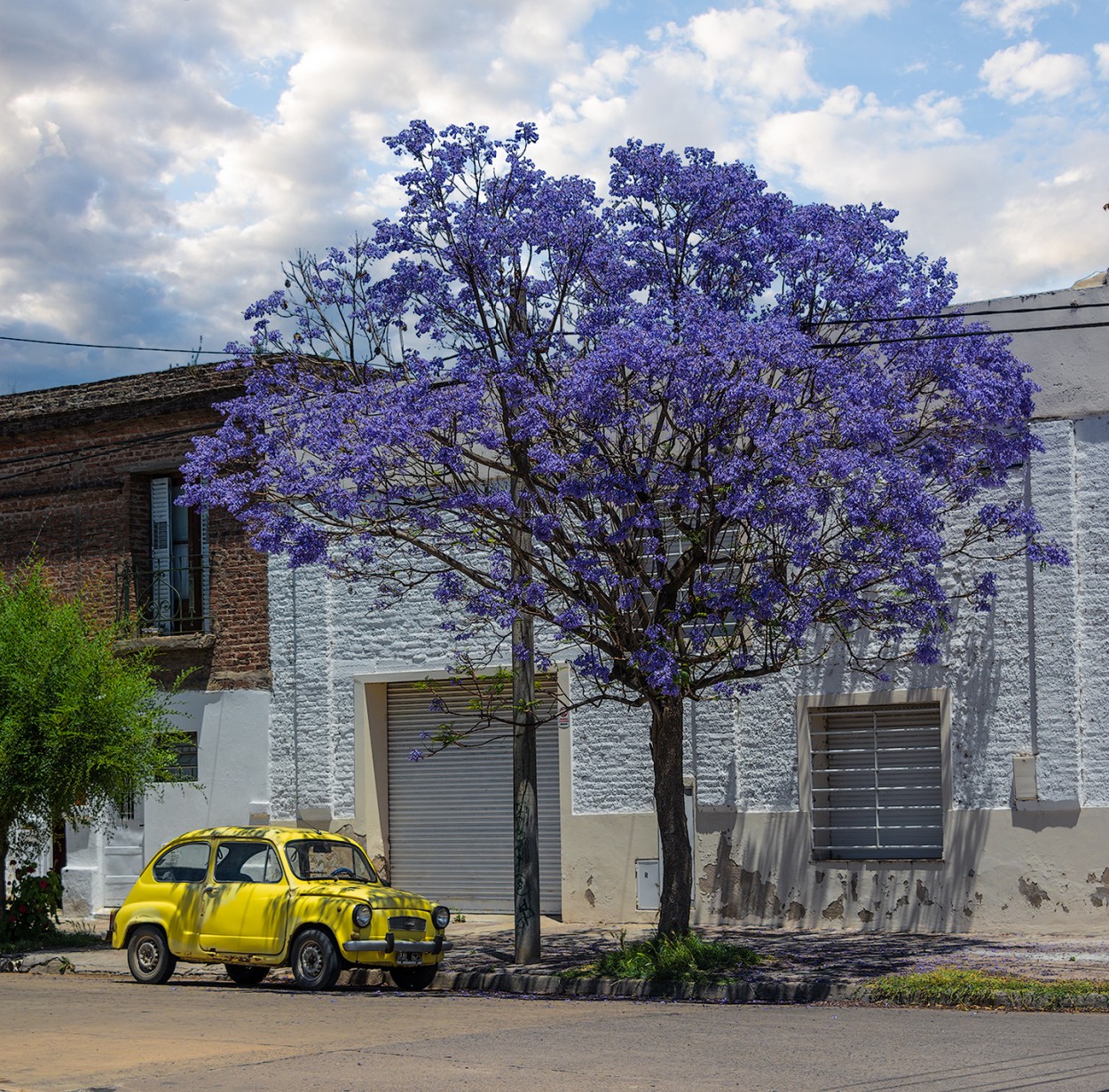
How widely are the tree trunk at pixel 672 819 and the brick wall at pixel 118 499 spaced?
9414 millimetres

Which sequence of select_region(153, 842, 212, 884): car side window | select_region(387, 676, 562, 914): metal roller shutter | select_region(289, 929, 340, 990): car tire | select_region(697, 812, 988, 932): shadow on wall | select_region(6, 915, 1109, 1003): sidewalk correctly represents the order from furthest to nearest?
select_region(387, 676, 562, 914): metal roller shutter < select_region(697, 812, 988, 932): shadow on wall < select_region(153, 842, 212, 884): car side window < select_region(289, 929, 340, 990): car tire < select_region(6, 915, 1109, 1003): sidewalk

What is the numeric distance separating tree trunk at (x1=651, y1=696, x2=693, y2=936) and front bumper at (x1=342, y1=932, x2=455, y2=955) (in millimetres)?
2165

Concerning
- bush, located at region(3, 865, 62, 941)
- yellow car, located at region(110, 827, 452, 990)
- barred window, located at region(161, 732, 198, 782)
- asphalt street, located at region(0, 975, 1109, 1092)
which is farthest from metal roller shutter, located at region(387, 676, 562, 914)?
asphalt street, located at region(0, 975, 1109, 1092)

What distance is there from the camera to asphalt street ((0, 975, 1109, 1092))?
364 inches

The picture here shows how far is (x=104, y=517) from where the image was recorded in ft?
80.7

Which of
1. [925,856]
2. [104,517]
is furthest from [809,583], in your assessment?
[104,517]

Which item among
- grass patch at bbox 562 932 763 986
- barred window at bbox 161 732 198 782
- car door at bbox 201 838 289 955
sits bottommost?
grass patch at bbox 562 932 763 986

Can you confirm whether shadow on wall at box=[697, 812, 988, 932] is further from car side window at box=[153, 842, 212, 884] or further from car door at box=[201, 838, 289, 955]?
car side window at box=[153, 842, 212, 884]

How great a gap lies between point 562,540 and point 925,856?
6296mm

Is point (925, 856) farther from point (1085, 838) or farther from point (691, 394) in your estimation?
point (691, 394)

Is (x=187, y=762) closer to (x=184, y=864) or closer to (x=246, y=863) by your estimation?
(x=184, y=864)

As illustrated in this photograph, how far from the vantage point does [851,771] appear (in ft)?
62.5

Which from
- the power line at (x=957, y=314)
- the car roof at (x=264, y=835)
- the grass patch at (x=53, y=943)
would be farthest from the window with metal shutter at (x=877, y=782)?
the grass patch at (x=53, y=943)

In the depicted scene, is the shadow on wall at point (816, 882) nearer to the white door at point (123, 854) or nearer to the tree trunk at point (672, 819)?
the tree trunk at point (672, 819)
